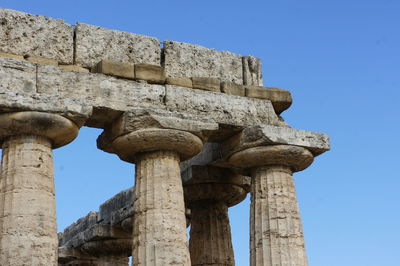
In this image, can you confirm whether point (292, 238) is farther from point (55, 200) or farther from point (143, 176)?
point (55, 200)

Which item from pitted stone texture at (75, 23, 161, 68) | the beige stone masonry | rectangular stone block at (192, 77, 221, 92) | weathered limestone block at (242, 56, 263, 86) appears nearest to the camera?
the beige stone masonry

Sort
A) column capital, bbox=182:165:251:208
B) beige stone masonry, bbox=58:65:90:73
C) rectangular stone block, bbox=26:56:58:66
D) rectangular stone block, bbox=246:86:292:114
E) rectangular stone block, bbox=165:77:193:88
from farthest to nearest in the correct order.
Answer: column capital, bbox=182:165:251:208, rectangular stone block, bbox=246:86:292:114, rectangular stone block, bbox=165:77:193:88, beige stone masonry, bbox=58:65:90:73, rectangular stone block, bbox=26:56:58:66

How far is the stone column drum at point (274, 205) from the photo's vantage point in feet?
55.5

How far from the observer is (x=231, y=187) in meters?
20.5

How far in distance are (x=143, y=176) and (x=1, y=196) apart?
3116 mm

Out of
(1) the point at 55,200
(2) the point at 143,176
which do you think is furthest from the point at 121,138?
(1) the point at 55,200

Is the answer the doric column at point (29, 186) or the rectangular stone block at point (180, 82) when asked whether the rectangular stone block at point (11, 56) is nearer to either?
the doric column at point (29, 186)

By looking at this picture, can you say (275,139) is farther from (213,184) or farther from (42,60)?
(42,60)

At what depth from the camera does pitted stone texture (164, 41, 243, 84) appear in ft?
57.9

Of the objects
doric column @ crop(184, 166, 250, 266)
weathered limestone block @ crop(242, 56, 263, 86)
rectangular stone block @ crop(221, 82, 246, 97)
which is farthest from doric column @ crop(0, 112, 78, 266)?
doric column @ crop(184, 166, 250, 266)

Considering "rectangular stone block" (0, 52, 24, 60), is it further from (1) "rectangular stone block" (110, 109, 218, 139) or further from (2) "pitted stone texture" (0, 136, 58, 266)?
(1) "rectangular stone block" (110, 109, 218, 139)

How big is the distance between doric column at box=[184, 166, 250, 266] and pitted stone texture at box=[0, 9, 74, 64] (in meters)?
5.34

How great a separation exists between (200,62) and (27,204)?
18.8 feet

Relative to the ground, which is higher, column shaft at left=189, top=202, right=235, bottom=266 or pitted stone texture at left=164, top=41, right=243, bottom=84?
pitted stone texture at left=164, top=41, right=243, bottom=84
